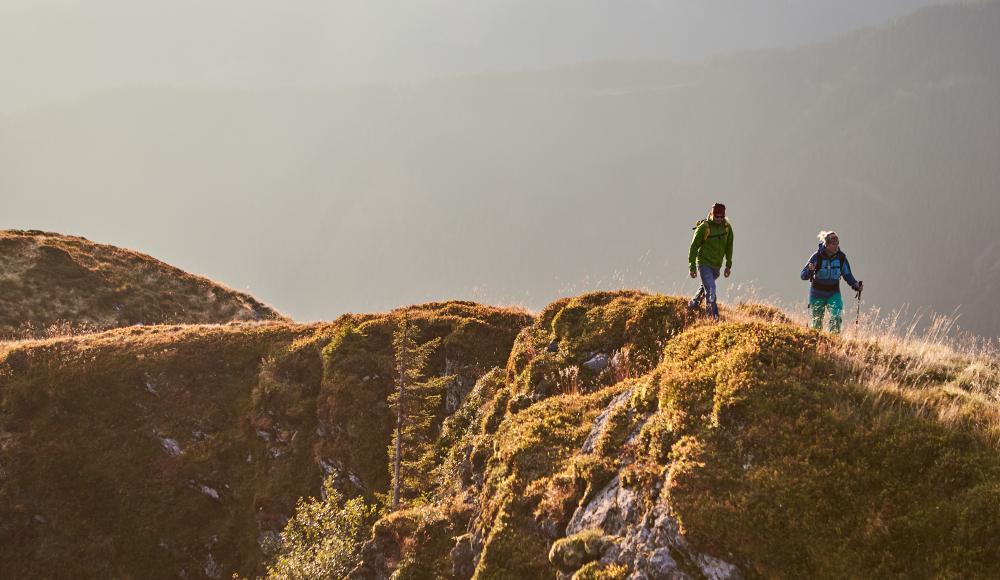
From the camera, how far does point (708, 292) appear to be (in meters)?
14.5

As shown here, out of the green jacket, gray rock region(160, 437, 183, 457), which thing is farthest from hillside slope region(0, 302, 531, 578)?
the green jacket

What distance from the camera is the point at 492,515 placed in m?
12.5

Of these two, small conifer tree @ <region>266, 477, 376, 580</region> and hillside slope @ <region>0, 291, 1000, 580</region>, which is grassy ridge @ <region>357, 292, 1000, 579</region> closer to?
hillside slope @ <region>0, 291, 1000, 580</region>

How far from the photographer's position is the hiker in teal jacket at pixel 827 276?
48.1 ft

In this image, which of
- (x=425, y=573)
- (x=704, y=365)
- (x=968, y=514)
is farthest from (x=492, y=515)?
(x=968, y=514)

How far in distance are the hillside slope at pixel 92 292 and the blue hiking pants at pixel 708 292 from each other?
130 ft

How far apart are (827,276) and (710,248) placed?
10.6ft

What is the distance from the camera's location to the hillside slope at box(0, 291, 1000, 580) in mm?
8383

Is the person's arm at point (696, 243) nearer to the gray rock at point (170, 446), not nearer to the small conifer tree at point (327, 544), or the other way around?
the small conifer tree at point (327, 544)

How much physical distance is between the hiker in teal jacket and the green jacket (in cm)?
219

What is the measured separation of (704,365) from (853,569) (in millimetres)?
4487

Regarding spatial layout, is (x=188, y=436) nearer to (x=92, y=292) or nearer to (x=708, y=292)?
(x=708, y=292)

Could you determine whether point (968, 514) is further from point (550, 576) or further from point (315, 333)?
point (315, 333)

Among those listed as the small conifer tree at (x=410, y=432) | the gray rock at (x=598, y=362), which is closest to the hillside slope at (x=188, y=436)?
the small conifer tree at (x=410, y=432)
